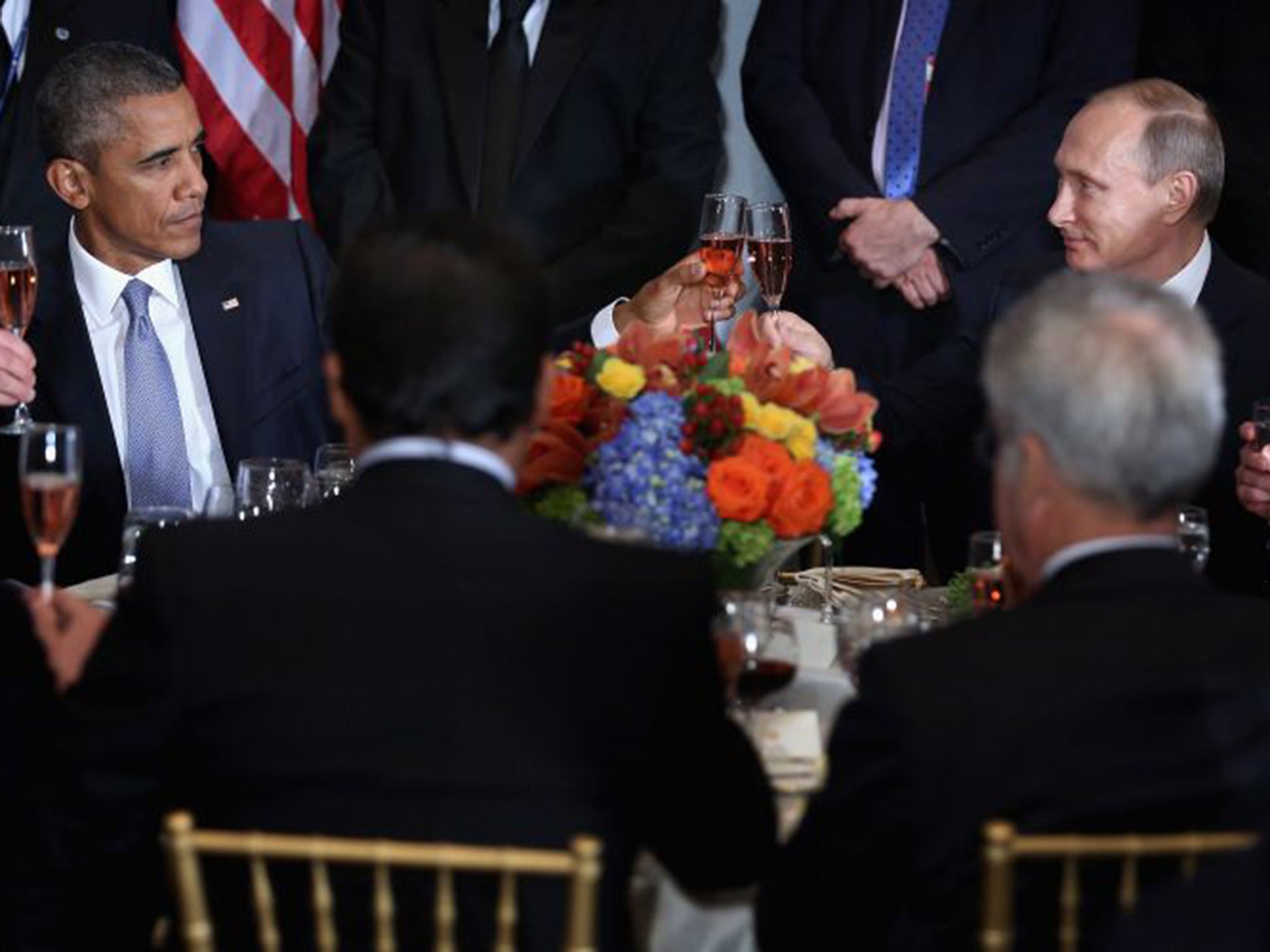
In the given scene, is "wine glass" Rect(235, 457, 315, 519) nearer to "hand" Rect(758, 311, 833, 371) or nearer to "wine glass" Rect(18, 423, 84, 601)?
"wine glass" Rect(18, 423, 84, 601)

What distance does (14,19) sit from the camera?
535cm

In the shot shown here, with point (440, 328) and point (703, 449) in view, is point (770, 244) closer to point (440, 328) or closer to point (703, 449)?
point (703, 449)

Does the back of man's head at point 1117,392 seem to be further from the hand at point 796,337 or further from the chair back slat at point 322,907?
the hand at point 796,337

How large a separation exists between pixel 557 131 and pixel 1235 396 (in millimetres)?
1956

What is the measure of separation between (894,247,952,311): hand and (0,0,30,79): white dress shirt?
7.32 ft

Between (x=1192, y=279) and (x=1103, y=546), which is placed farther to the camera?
(x=1192, y=279)

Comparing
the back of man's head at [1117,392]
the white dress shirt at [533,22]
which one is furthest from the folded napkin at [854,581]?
the white dress shirt at [533,22]

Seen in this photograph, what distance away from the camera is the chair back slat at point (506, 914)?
2039 millimetres

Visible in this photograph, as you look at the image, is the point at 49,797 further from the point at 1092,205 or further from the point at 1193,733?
the point at 1092,205

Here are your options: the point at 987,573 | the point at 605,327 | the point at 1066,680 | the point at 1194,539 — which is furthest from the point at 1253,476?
the point at 1066,680

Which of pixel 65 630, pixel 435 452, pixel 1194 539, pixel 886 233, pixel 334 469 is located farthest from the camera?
pixel 886 233

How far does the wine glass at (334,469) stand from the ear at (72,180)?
1.04m

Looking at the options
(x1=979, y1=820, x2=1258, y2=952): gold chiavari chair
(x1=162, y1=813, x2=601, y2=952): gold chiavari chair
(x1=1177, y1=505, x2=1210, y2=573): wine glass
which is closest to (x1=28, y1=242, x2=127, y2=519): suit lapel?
(x1=1177, y1=505, x2=1210, y2=573): wine glass

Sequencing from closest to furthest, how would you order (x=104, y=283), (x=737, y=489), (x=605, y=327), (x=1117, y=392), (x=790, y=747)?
(x=1117, y=392)
(x=790, y=747)
(x=737, y=489)
(x=605, y=327)
(x=104, y=283)
